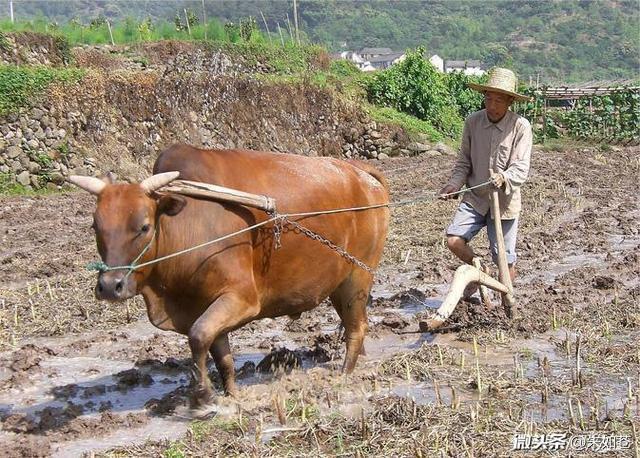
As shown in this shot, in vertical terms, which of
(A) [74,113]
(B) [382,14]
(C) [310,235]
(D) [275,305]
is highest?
(C) [310,235]

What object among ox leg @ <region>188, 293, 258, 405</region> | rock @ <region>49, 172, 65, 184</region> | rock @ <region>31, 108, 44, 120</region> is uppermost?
ox leg @ <region>188, 293, 258, 405</region>

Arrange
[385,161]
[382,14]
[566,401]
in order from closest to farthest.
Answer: [566,401] < [385,161] < [382,14]

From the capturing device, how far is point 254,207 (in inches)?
211

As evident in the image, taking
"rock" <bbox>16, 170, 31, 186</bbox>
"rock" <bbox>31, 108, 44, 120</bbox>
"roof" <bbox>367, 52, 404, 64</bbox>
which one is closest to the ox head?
"rock" <bbox>16, 170, 31, 186</bbox>

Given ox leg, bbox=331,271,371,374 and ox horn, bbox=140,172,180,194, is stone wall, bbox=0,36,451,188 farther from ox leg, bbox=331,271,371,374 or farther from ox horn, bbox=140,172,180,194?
ox horn, bbox=140,172,180,194

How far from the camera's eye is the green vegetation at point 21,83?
17.9 m

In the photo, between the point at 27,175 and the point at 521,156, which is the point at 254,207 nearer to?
the point at 521,156

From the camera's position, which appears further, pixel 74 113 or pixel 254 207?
pixel 74 113

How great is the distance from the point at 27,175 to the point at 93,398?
41.6 feet

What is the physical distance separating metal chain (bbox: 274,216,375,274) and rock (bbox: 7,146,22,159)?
1297 centimetres

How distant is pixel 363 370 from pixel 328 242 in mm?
994

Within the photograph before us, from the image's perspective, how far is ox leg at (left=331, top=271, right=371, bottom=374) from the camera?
6258mm

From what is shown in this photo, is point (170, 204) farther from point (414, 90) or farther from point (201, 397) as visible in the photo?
point (414, 90)

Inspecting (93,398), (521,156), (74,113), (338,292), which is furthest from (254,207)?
(74,113)
